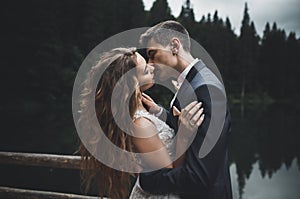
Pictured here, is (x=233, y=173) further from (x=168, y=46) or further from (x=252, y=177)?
(x=168, y=46)

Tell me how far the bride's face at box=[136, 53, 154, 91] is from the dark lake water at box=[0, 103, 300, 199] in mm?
8047

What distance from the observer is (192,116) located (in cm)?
143

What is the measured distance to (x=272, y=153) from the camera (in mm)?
15602

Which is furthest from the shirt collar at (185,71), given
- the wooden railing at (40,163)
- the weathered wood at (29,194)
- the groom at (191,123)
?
the weathered wood at (29,194)

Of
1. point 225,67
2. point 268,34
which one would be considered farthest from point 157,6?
point 268,34

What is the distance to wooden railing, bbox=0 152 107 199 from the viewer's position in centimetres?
313

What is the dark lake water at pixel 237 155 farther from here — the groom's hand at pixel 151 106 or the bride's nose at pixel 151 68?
the bride's nose at pixel 151 68

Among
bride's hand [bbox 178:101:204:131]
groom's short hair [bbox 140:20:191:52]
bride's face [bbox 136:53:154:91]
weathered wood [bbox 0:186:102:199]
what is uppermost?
groom's short hair [bbox 140:20:191:52]

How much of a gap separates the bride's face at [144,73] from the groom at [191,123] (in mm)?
39

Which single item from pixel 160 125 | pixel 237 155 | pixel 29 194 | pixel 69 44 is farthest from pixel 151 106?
pixel 69 44

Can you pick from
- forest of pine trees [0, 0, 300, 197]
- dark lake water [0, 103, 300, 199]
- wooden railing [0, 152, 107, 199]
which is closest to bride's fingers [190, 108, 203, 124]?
wooden railing [0, 152, 107, 199]

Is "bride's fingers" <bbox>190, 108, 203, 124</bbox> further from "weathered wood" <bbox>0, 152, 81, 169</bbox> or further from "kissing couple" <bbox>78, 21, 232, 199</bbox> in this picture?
"weathered wood" <bbox>0, 152, 81, 169</bbox>

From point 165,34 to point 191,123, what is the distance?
17.3 inches

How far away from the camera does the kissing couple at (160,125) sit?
4.72 ft
